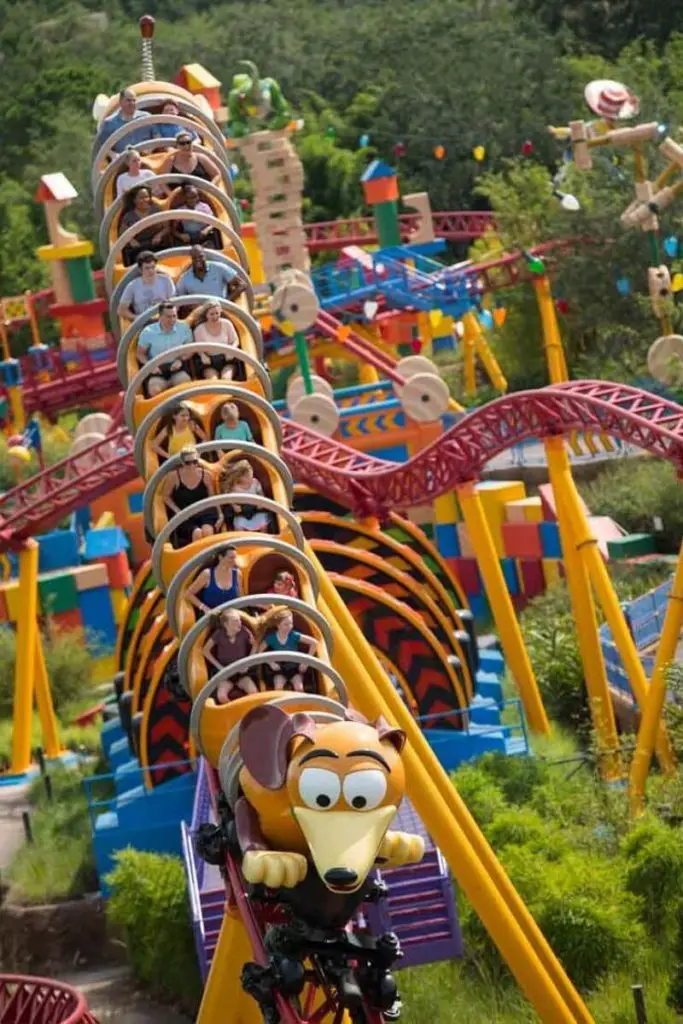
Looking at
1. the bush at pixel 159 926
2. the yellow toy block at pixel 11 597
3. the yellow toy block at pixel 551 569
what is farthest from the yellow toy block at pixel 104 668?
the bush at pixel 159 926

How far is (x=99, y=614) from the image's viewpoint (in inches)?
838

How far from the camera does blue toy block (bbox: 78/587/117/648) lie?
21203 mm

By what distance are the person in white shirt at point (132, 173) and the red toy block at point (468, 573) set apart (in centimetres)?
838

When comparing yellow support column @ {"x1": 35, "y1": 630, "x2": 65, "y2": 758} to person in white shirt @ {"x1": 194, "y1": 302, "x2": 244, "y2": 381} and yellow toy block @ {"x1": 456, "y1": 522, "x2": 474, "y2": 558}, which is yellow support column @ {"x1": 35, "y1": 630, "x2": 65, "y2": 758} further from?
person in white shirt @ {"x1": 194, "y1": 302, "x2": 244, "y2": 381}

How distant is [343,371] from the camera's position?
32906mm

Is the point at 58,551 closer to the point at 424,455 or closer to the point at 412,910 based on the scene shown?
the point at 424,455

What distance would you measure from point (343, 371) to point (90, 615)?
12151 mm

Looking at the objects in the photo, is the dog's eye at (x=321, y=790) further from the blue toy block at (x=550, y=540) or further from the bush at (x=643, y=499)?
the bush at (x=643, y=499)

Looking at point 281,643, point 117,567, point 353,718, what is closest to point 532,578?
point 117,567

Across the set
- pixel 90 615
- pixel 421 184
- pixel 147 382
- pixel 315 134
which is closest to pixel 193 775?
pixel 147 382

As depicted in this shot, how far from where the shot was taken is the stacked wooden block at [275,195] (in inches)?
897

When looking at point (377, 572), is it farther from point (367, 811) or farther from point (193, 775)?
point (367, 811)

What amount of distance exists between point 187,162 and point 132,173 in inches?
12.5

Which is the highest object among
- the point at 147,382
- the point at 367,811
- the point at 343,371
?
the point at 147,382
